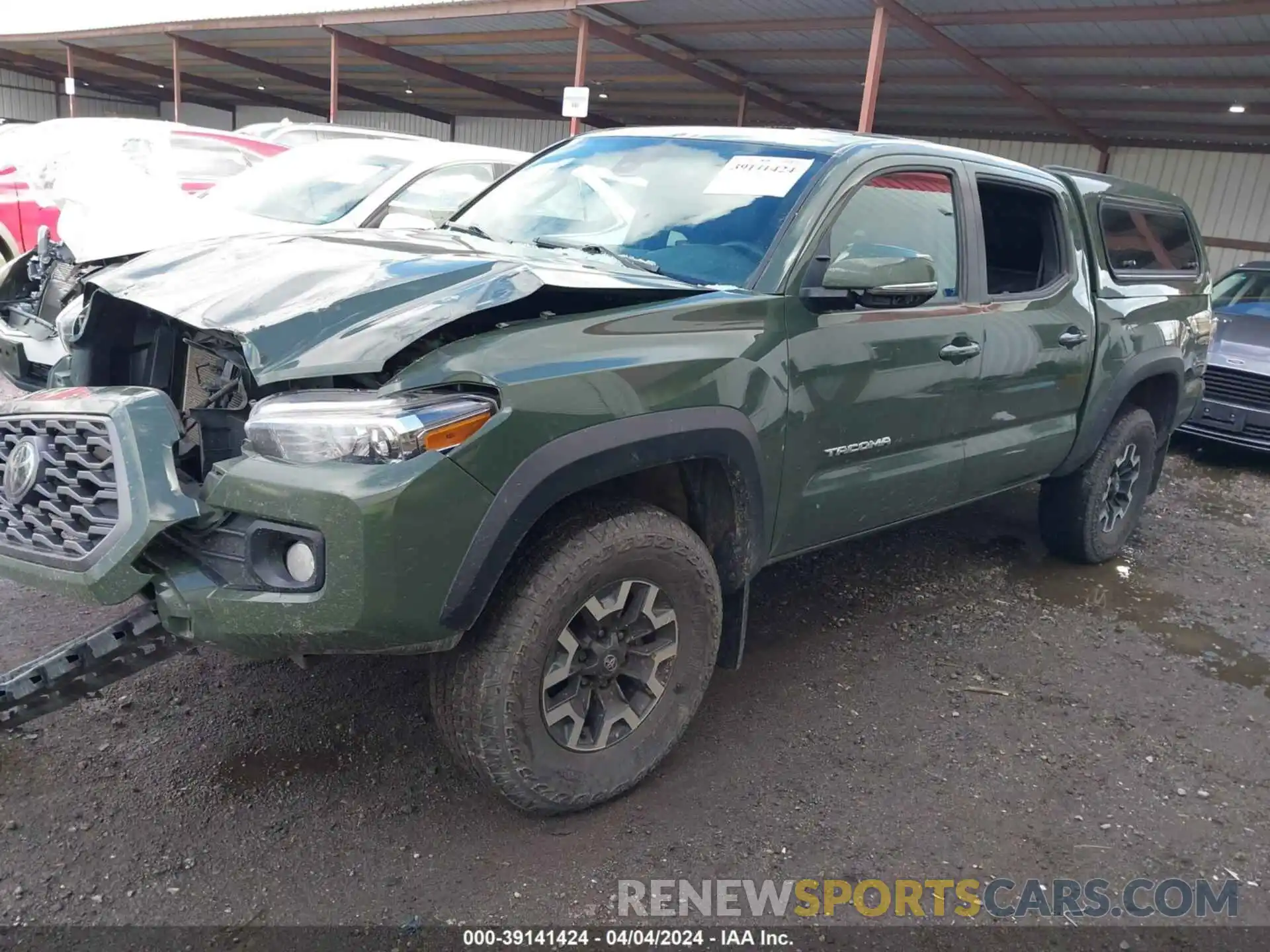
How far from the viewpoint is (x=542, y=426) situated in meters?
2.31

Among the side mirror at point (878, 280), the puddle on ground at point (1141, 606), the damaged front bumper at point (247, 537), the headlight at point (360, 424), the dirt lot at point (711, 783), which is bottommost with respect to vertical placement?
the puddle on ground at point (1141, 606)

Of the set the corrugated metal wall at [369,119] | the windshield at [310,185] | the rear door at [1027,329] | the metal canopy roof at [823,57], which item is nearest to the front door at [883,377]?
the rear door at [1027,329]

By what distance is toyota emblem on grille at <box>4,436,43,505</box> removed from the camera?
7.63ft

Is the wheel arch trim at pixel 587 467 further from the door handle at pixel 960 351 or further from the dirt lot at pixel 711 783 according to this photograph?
the door handle at pixel 960 351

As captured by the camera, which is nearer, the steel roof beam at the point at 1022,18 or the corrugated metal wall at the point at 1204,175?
the steel roof beam at the point at 1022,18

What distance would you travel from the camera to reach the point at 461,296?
239cm

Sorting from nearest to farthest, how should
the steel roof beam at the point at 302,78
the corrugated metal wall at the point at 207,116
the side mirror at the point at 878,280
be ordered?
the side mirror at the point at 878,280 < the steel roof beam at the point at 302,78 < the corrugated metal wall at the point at 207,116

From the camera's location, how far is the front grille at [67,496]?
2248 millimetres

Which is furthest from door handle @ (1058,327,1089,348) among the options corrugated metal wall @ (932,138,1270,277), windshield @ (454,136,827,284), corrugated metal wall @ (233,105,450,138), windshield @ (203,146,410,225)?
→ corrugated metal wall @ (233,105,450,138)

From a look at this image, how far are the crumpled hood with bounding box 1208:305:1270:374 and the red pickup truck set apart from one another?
8629 mm

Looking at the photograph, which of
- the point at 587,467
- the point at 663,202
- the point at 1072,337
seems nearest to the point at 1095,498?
the point at 1072,337

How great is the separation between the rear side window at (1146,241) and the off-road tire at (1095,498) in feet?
2.46

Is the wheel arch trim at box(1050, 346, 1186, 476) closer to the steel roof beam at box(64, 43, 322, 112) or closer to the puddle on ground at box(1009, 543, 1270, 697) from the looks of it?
the puddle on ground at box(1009, 543, 1270, 697)

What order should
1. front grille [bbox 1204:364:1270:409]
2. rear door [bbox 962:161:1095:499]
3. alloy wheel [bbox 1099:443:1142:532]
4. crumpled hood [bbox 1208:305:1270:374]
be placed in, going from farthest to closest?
crumpled hood [bbox 1208:305:1270:374] → front grille [bbox 1204:364:1270:409] → alloy wheel [bbox 1099:443:1142:532] → rear door [bbox 962:161:1095:499]
